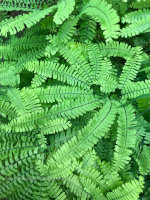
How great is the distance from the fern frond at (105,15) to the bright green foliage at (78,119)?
0.04 feet

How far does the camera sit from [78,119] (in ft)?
8.66

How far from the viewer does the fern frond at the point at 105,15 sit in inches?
91.1

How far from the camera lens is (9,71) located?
9.12 ft

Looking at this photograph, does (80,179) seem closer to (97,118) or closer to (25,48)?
(97,118)

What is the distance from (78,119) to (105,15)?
1.38 meters

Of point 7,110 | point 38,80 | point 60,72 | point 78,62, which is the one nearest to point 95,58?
point 78,62

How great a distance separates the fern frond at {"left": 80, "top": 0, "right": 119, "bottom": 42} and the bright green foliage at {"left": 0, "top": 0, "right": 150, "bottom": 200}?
0.04 feet

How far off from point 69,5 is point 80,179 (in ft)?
6.87

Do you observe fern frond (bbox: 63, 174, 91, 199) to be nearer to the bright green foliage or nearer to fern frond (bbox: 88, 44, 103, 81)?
the bright green foliage

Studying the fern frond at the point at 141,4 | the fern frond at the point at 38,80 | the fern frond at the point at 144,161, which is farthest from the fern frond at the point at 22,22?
the fern frond at the point at 144,161

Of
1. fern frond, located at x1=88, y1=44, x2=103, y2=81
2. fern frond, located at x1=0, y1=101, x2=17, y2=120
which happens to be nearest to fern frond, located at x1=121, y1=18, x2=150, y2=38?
fern frond, located at x1=88, y1=44, x2=103, y2=81

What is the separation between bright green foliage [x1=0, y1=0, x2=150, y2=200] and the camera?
2.16 meters

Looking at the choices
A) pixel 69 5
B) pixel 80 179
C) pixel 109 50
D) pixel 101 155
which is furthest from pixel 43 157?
pixel 69 5

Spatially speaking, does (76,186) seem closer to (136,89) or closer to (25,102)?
(25,102)
